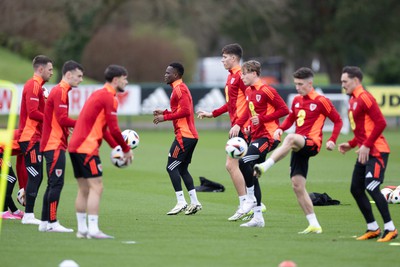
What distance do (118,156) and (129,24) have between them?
5510 centimetres

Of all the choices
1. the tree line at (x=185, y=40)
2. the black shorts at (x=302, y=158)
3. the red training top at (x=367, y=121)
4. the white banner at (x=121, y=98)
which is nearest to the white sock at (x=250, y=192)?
the black shorts at (x=302, y=158)

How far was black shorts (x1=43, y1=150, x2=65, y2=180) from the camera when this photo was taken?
11.5 metres

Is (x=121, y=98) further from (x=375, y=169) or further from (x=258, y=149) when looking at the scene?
(x=375, y=169)

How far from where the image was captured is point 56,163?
11.5 m

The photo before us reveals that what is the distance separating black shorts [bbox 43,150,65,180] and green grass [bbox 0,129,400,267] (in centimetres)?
79

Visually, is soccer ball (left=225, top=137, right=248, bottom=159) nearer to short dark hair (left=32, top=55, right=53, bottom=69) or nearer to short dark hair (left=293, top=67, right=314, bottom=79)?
short dark hair (left=293, top=67, right=314, bottom=79)

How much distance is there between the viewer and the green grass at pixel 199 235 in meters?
9.55

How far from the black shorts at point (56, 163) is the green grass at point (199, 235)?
2.59 feet

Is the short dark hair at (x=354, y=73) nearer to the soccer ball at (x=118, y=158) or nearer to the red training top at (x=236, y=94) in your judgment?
the red training top at (x=236, y=94)

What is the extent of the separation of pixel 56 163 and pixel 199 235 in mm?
2098

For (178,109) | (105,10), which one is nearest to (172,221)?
(178,109)

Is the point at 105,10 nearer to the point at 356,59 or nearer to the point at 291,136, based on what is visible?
the point at 356,59

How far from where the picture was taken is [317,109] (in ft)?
38.1

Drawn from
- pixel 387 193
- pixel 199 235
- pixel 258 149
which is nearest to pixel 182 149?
pixel 258 149
